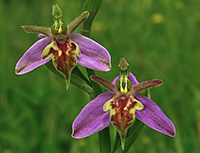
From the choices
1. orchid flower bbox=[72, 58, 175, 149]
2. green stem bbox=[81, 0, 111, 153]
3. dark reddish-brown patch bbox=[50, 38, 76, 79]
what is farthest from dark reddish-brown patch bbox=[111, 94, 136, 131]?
dark reddish-brown patch bbox=[50, 38, 76, 79]

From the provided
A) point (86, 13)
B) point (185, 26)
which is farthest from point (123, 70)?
point (185, 26)

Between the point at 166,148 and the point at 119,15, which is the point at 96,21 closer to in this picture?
the point at 119,15

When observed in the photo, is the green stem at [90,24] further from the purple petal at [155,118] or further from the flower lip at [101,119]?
the purple petal at [155,118]

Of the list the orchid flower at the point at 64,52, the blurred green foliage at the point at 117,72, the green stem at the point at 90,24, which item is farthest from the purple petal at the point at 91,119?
the blurred green foliage at the point at 117,72

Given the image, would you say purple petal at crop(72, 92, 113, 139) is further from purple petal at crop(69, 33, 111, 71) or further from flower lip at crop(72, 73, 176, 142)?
purple petal at crop(69, 33, 111, 71)

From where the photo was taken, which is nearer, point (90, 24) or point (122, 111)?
point (122, 111)

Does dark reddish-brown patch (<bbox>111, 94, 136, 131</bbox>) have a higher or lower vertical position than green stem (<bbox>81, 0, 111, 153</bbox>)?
lower

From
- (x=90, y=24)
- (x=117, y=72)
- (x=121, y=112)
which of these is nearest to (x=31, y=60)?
(x=90, y=24)

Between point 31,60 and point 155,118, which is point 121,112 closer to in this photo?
point 155,118

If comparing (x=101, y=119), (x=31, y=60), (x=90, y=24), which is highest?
(x=90, y=24)
